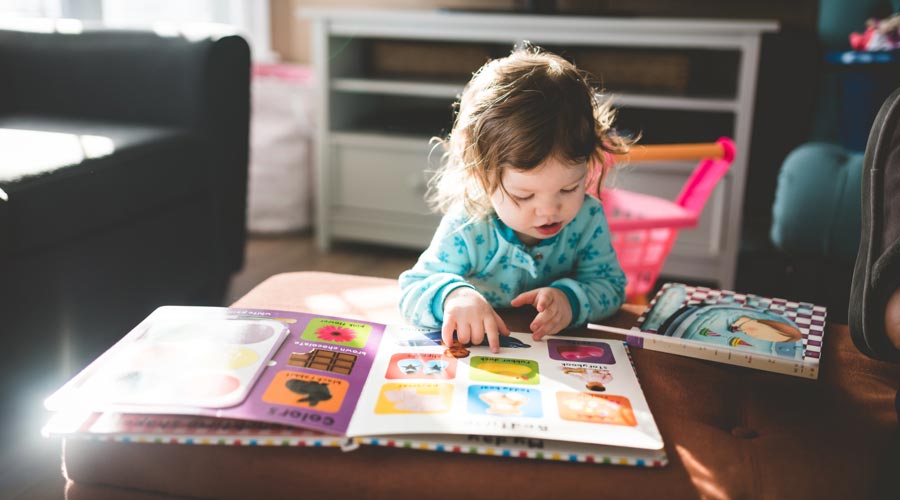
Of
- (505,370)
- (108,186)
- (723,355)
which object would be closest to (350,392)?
(505,370)

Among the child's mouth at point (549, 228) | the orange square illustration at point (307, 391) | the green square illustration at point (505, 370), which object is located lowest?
the green square illustration at point (505, 370)

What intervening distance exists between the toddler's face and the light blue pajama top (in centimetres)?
7

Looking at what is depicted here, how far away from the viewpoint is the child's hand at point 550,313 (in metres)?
0.76

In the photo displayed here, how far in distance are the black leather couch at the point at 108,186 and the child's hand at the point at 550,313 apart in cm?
76

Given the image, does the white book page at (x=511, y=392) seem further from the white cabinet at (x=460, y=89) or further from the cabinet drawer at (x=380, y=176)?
the cabinet drawer at (x=380, y=176)

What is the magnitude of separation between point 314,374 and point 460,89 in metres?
1.43

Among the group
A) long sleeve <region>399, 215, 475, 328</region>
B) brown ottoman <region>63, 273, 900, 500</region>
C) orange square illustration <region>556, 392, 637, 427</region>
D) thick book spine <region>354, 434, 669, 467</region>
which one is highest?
long sleeve <region>399, 215, 475, 328</region>

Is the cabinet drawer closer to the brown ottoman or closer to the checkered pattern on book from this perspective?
the checkered pattern on book

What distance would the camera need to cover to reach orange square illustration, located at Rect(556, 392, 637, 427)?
581 mm

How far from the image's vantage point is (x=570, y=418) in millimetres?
579

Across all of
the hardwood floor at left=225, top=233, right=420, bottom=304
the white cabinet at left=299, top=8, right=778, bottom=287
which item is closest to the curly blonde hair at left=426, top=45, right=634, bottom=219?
the white cabinet at left=299, top=8, right=778, bottom=287

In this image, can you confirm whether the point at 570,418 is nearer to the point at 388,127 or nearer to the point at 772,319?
the point at 772,319

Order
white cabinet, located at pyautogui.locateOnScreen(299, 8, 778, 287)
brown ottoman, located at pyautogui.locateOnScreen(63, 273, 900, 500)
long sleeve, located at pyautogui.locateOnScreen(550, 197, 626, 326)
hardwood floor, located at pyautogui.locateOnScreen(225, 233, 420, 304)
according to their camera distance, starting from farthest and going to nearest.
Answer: hardwood floor, located at pyautogui.locateOnScreen(225, 233, 420, 304)
white cabinet, located at pyautogui.locateOnScreen(299, 8, 778, 287)
long sleeve, located at pyautogui.locateOnScreen(550, 197, 626, 326)
brown ottoman, located at pyautogui.locateOnScreen(63, 273, 900, 500)

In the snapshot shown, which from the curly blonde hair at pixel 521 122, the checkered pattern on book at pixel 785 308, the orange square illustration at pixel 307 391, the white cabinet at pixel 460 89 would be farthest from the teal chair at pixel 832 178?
the orange square illustration at pixel 307 391
